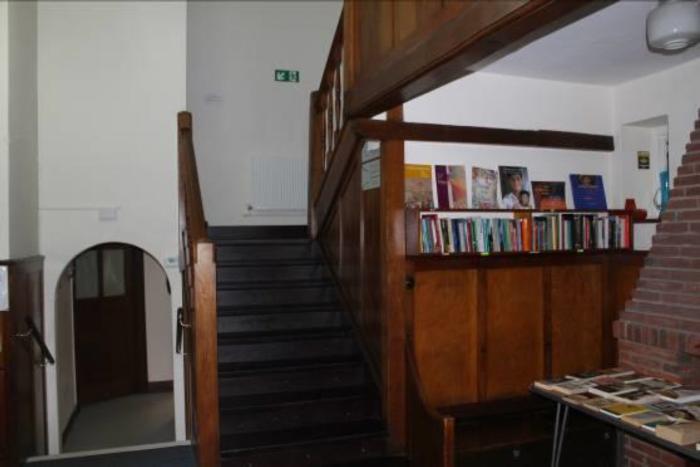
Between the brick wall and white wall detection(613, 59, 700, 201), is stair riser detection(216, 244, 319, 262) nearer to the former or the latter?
the brick wall

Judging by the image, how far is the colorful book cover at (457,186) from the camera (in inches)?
151

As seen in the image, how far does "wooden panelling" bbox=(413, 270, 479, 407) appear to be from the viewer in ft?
12.0

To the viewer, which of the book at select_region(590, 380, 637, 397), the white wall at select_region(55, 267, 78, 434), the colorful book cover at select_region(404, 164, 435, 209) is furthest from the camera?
the white wall at select_region(55, 267, 78, 434)

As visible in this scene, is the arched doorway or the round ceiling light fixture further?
the arched doorway

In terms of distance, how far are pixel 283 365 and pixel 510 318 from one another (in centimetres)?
162

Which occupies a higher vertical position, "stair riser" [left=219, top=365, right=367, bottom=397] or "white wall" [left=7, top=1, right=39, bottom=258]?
"white wall" [left=7, top=1, right=39, bottom=258]

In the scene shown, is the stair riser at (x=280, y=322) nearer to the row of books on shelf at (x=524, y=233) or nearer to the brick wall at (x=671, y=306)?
the row of books on shelf at (x=524, y=233)

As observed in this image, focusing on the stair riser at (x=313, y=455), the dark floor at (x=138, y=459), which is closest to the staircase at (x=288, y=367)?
the stair riser at (x=313, y=455)

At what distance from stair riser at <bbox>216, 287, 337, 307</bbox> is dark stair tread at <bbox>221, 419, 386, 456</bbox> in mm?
1053

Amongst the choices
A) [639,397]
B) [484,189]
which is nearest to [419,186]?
[484,189]

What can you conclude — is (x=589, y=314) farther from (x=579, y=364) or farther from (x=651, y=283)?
(x=651, y=283)

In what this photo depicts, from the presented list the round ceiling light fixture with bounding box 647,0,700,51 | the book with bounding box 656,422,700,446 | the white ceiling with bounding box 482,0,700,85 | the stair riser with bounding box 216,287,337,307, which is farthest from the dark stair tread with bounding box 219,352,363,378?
the round ceiling light fixture with bounding box 647,0,700,51

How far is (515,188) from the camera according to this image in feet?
13.2

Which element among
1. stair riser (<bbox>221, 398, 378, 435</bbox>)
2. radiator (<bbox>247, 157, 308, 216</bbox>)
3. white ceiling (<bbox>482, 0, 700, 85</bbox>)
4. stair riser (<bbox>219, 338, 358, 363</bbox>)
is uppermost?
white ceiling (<bbox>482, 0, 700, 85</bbox>)
